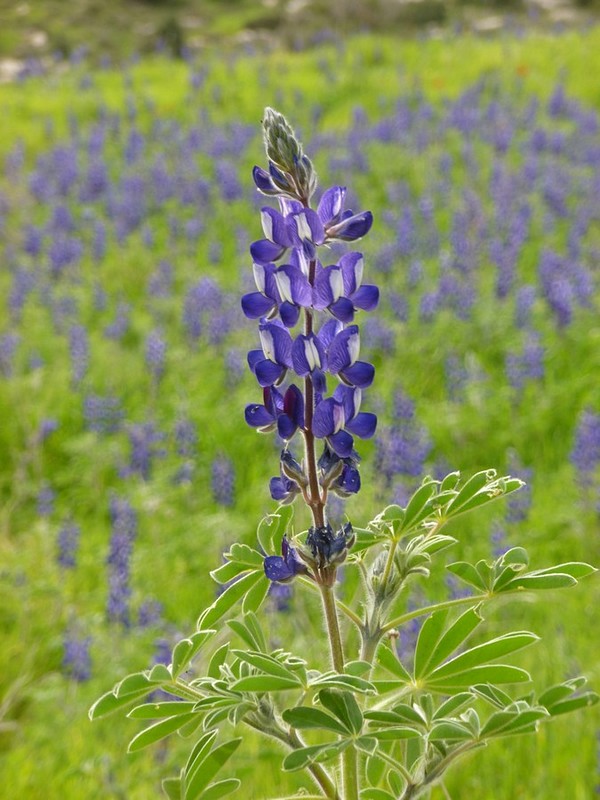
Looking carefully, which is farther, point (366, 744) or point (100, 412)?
point (100, 412)

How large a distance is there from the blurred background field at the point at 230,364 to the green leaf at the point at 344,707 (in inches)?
18.4

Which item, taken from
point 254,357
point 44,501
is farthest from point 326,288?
point 44,501

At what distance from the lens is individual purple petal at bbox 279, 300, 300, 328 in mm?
933

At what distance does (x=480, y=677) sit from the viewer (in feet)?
3.04

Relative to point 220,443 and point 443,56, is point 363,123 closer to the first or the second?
point 443,56

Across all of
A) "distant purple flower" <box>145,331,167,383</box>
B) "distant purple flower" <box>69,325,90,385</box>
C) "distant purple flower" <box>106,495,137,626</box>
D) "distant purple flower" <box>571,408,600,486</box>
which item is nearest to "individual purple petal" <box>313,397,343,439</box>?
"distant purple flower" <box>106,495,137,626</box>

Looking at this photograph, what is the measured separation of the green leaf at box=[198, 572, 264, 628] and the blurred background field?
0.36 m

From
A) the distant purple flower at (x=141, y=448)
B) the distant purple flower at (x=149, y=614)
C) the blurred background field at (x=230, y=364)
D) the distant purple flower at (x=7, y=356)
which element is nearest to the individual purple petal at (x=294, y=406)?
the blurred background field at (x=230, y=364)

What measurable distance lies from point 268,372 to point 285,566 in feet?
0.68

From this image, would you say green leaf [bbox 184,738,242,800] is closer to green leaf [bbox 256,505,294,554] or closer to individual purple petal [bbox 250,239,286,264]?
green leaf [bbox 256,505,294,554]

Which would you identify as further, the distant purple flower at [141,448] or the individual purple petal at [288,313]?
the distant purple flower at [141,448]

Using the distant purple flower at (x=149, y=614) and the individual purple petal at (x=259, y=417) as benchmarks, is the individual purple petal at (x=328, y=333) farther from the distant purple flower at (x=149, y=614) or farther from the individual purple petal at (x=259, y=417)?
the distant purple flower at (x=149, y=614)

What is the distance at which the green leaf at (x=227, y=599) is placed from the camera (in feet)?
3.38

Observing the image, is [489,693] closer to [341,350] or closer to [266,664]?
[266,664]
